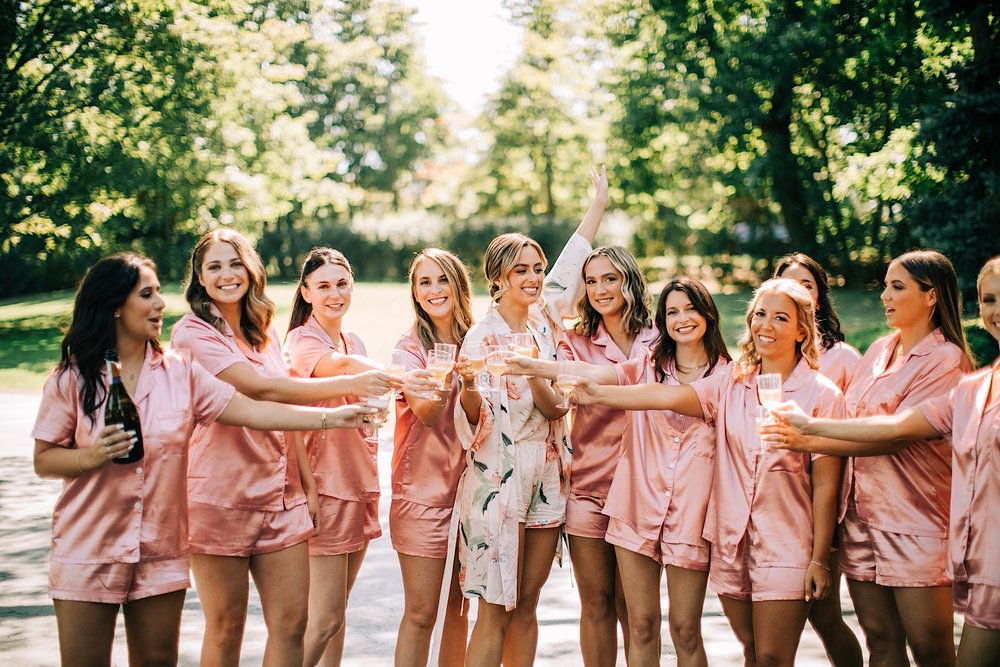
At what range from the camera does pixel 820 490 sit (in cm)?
407

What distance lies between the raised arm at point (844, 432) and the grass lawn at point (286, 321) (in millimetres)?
12919

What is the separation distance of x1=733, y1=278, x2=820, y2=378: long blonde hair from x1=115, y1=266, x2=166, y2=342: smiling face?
2685 mm

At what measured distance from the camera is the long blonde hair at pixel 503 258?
4703 millimetres

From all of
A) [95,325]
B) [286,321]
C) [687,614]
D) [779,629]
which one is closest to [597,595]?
[687,614]

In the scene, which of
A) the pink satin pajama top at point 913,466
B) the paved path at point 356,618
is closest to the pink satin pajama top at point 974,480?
the pink satin pajama top at point 913,466

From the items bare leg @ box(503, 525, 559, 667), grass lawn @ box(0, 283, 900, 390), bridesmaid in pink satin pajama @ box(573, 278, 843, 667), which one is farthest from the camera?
grass lawn @ box(0, 283, 900, 390)

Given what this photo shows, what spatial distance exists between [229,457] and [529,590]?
167 centimetres

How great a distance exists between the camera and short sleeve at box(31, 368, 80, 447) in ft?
11.7

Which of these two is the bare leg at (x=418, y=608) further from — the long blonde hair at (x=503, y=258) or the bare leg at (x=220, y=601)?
the long blonde hair at (x=503, y=258)

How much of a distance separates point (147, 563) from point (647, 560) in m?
2.34

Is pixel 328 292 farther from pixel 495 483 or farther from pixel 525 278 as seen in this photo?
pixel 495 483

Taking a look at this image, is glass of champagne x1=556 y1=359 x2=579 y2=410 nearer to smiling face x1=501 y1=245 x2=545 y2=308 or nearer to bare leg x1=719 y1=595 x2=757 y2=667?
smiling face x1=501 y1=245 x2=545 y2=308

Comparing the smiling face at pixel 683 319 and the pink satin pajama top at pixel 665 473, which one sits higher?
the smiling face at pixel 683 319

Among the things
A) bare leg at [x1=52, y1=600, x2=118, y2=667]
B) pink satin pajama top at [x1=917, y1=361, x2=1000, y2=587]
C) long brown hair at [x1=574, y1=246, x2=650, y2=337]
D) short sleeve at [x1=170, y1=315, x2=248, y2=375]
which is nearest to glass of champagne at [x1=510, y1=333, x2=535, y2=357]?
long brown hair at [x1=574, y1=246, x2=650, y2=337]
